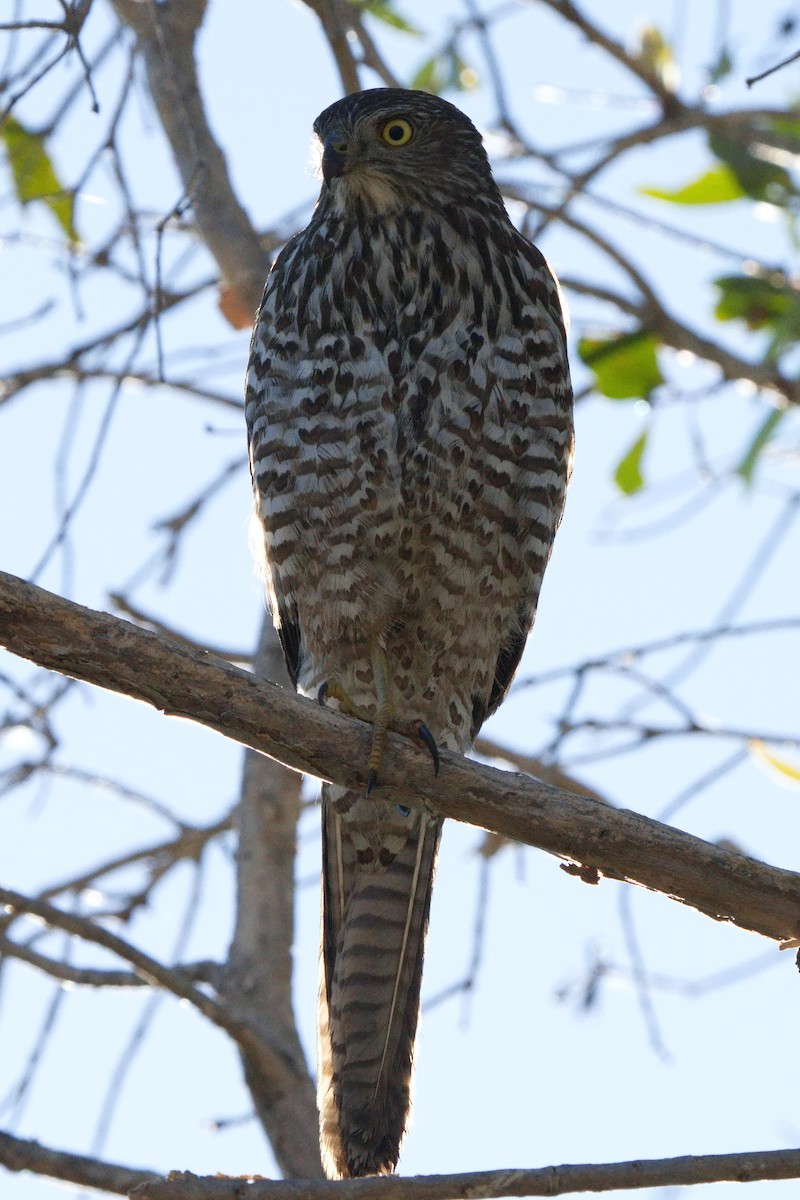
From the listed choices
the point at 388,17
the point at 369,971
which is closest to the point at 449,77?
the point at 388,17

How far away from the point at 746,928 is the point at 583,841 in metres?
0.39

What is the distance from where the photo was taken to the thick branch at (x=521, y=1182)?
252 centimetres

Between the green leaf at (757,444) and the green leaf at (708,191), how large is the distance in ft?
3.54

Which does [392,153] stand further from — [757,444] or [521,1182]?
[521,1182]

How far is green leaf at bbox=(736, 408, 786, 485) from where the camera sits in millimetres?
4809

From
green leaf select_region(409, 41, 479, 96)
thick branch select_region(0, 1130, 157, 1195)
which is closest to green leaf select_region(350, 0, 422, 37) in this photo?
green leaf select_region(409, 41, 479, 96)

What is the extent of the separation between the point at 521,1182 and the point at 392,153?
10.2 ft

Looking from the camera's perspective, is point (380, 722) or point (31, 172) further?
point (31, 172)

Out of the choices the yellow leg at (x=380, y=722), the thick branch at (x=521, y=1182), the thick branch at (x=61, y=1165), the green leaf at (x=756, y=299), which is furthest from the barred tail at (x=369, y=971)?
the green leaf at (x=756, y=299)

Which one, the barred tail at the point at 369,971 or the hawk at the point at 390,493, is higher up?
the hawk at the point at 390,493

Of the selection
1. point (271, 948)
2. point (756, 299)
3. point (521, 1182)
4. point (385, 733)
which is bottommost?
point (521, 1182)

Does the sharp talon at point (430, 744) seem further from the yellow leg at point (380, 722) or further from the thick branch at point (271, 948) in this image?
the thick branch at point (271, 948)

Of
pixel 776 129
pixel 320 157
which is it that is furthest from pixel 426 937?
pixel 776 129

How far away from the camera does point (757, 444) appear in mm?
4848
